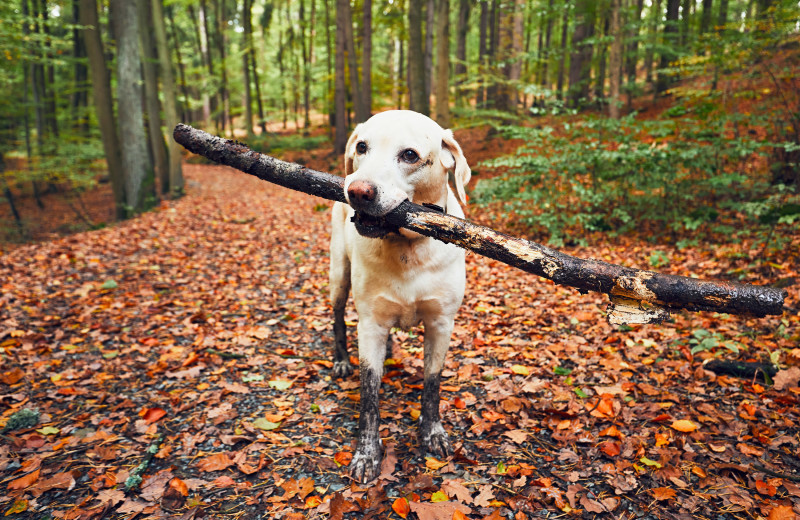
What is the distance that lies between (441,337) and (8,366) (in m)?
4.12

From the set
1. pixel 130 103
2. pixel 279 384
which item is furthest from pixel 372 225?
pixel 130 103

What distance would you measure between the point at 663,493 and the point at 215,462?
2907 mm

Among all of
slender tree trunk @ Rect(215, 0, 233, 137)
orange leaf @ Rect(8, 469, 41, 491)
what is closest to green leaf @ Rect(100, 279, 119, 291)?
orange leaf @ Rect(8, 469, 41, 491)

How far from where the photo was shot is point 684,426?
3.06 m

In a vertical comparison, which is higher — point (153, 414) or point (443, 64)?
point (443, 64)

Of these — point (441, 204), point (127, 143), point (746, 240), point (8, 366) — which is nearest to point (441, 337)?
point (441, 204)

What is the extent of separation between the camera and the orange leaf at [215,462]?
2862 mm

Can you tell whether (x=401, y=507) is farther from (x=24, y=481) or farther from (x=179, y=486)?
(x=24, y=481)

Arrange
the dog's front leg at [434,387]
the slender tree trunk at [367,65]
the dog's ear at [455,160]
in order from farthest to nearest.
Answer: the slender tree trunk at [367,65]
the dog's front leg at [434,387]
the dog's ear at [455,160]

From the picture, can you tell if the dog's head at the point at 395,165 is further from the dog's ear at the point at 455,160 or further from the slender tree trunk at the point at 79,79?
the slender tree trunk at the point at 79,79

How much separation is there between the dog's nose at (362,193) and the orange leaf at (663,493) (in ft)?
8.04

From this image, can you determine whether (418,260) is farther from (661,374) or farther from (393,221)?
(661,374)

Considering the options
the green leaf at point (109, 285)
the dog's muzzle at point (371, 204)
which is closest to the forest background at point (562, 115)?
the dog's muzzle at point (371, 204)

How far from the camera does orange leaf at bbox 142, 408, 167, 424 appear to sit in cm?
335
